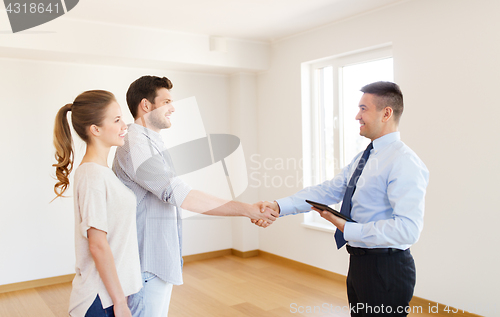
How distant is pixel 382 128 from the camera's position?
2100 mm

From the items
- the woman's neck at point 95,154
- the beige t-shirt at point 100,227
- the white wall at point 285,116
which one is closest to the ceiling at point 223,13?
the white wall at point 285,116

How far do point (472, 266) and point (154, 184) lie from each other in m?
Result: 2.59

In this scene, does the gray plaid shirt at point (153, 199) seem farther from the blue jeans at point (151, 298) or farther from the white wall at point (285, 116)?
the white wall at point (285, 116)

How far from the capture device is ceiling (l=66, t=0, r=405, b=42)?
365 centimetres

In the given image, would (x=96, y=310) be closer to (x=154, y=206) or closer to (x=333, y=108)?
(x=154, y=206)

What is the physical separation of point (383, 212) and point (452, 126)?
1696 millimetres

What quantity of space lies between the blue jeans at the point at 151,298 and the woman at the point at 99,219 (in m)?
0.11

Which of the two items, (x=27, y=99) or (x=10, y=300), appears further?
(x=27, y=99)

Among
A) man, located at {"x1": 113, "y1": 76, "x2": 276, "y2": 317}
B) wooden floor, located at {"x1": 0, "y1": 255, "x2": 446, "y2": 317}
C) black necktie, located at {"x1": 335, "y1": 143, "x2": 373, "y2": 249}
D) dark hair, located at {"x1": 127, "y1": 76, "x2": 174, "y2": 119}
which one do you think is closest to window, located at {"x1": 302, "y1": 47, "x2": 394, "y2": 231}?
wooden floor, located at {"x1": 0, "y1": 255, "x2": 446, "y2": 317}

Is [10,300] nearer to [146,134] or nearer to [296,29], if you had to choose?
[146,134]

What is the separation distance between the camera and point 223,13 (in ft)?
12.9

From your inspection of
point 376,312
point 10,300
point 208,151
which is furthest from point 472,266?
point 10,300

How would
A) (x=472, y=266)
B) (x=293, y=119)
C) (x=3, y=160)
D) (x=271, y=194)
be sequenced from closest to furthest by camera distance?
(x=472, y=266)
(x=3, y=160)
(x=293, y=119)
(x=271, y=194)

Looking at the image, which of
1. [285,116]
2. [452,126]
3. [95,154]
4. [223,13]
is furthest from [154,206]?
[285,116]
